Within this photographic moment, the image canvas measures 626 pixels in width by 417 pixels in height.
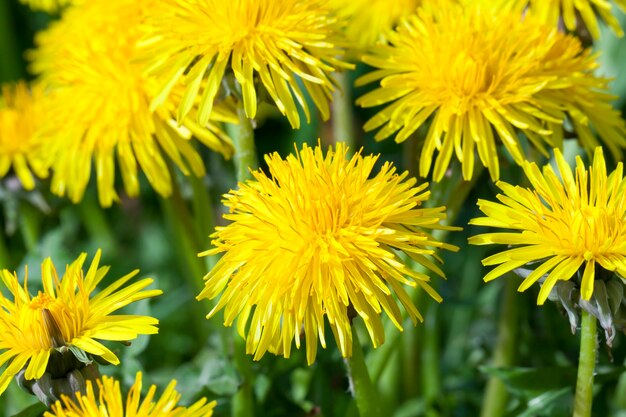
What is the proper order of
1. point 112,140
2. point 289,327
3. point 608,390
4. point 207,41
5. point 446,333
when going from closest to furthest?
point 289,327, point 207,41, point 112,140, point 608,390, point 446,333

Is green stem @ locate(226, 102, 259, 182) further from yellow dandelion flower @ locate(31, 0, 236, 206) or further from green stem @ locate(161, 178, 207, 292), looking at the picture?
green stem @ locate(161, 178, 207, 292)

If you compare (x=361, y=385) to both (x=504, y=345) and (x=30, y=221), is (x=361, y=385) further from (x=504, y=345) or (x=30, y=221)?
(x=30, y=221)

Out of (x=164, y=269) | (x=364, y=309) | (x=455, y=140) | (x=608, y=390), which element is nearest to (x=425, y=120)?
Result: (x=455, y=140)

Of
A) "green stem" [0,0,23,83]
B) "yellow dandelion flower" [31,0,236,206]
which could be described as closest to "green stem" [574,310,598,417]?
"yellow dandelion flower" [31,0,236,206]

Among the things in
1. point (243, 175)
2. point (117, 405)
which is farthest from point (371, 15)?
point (117, 405)

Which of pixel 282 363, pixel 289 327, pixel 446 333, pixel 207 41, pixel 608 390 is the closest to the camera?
pixel 289 327

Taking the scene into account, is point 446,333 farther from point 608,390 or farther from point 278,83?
point 278,83

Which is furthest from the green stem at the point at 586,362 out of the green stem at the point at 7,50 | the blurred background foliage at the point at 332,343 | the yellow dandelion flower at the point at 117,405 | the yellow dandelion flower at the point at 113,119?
the green stem at the point at 7,50

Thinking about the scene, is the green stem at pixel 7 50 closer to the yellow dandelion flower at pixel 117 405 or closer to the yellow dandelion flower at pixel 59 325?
the yellow dandelion flower at pixel 59 325
